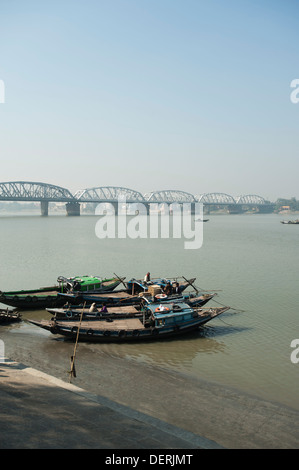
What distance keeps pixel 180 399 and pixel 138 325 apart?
7811 mm

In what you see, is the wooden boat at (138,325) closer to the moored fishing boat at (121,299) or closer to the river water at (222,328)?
the river water at (222,328)

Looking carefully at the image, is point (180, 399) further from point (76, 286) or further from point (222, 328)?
point (76, 286)

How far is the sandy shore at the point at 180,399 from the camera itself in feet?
42.2

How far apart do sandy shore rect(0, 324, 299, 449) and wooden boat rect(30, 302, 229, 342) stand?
3.45 ft

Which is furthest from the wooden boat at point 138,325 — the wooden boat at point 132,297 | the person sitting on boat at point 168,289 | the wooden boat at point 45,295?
the wooden boat at point 45,295

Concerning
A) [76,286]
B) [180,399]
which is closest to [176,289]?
[76,286]

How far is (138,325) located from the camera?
22875 mm

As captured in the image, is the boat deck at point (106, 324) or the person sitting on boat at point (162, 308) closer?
the boat deck at point (106, 324)

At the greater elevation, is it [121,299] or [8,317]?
[121,299]

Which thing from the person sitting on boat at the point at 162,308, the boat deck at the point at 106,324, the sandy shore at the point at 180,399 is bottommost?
the sandy shore at the point at 180,399

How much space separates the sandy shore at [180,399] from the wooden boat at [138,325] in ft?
3.45

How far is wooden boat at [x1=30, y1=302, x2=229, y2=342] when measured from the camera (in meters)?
21.7

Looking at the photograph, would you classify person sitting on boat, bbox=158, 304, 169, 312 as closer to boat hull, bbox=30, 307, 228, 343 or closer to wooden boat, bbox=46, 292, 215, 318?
boat hull, bbox=30, 307, 228, 343
